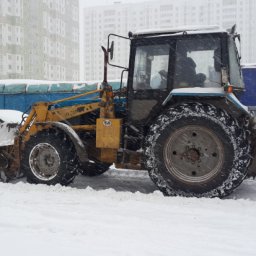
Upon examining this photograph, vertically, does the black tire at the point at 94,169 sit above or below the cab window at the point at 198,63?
below

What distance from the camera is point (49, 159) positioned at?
641 centimetres

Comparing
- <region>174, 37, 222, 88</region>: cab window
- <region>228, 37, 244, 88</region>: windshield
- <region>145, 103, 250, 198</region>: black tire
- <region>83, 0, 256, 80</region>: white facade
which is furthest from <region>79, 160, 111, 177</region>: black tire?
<region>83, 0, 256, 80</region>: white facade

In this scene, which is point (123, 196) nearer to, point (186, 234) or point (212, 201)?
point (212, 201)

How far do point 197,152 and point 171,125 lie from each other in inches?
21.1

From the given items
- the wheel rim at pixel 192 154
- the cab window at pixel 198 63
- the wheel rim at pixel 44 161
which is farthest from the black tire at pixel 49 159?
the cab window at pixel 198 63

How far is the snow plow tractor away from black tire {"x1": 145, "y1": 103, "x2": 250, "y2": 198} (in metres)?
0.01

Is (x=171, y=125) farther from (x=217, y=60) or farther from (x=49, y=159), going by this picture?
(x=49, y=159)

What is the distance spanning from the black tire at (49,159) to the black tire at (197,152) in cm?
137

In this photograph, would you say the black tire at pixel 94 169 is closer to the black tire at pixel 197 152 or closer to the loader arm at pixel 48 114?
the loader arm at pixel 48 114

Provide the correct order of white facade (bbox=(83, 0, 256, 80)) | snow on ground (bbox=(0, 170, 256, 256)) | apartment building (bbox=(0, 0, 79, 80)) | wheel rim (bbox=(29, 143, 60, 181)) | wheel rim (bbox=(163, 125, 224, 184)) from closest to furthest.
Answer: snow on ground (bbox=(0, 170, 256, 256)), wheel rim (bbox=(163, 125, 224, 184)), wheel rim (bbox=(29, 143, 60, 181)), apartment building (bbox=(0, 0, 79, 80)), white facade (bbox=(83, 0, 256, 80))

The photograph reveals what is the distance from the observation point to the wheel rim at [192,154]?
543 centimetres

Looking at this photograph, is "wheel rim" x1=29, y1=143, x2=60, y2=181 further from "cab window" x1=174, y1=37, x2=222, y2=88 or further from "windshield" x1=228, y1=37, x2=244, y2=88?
"windshield" x1=228, y1=37, x2=244, y2=88

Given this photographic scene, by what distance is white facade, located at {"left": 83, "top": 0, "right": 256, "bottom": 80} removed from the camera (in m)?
83.8

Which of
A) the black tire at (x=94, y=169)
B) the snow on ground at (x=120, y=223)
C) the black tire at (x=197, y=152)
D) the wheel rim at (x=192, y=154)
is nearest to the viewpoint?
the snow on ground at (x=120, y=223)
